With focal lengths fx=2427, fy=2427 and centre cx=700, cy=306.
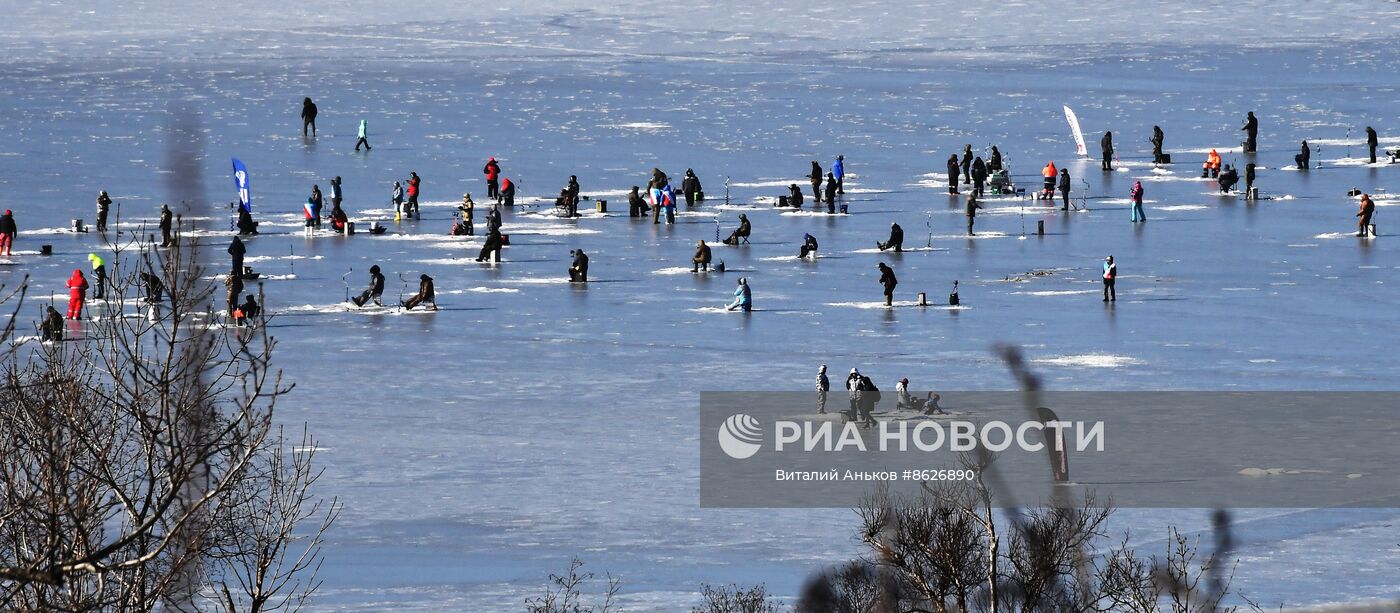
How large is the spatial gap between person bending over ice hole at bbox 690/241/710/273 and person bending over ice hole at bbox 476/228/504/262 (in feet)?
12.7

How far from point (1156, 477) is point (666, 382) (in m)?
8.61

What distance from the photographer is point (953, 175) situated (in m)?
55.0

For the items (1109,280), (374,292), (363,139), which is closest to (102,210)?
(374,292)

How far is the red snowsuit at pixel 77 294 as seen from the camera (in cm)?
3819

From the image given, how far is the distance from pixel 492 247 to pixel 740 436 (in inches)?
664

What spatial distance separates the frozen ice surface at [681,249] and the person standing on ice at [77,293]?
1.99 meters

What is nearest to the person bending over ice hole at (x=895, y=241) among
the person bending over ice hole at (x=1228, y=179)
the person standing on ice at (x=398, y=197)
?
the person standing on ice at (x=398, y=197)

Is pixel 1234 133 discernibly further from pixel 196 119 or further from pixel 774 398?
pixel 774 398

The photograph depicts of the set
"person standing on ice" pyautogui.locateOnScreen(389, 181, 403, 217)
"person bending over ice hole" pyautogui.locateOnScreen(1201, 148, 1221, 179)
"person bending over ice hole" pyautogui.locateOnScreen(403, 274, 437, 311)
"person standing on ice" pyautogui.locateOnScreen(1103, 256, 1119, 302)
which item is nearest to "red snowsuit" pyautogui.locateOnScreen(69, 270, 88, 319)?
"person bending over ice hole" pyautogui.locateOnScreen(403, 274, 437, 311)

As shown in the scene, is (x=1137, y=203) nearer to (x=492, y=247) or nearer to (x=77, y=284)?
(x=492, y=247)

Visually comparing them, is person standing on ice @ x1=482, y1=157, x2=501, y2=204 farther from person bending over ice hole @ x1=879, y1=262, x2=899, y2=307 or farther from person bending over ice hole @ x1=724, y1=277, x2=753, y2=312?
person bending over ice hole @ x1=879, y1=262, x2=899, y2=307

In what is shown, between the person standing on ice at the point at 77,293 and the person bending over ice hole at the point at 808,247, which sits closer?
the person standing on ice at the point at 77,293

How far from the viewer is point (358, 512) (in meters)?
25.5

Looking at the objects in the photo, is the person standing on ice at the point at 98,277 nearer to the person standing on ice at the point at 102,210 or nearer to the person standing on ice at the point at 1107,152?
the person standing on ice at the point at 102,210
